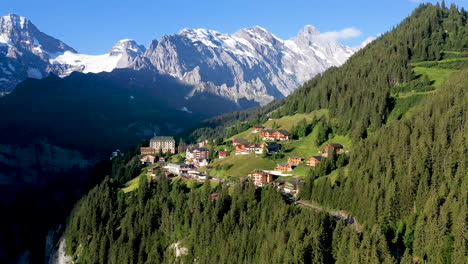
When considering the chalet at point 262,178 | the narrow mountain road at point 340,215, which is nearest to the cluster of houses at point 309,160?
the chalet at point 262,178

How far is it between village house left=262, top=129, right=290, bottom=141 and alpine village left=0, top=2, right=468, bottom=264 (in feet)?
1.41

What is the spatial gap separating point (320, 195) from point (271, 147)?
177 ft

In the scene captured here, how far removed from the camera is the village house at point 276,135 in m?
173

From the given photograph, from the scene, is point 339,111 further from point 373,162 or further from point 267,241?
point 267,241

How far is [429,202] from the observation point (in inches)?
3317

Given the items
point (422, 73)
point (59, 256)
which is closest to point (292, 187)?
point (59, 256)

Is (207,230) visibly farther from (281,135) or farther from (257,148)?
(281,135)

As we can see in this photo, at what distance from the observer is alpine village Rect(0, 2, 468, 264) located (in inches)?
3265

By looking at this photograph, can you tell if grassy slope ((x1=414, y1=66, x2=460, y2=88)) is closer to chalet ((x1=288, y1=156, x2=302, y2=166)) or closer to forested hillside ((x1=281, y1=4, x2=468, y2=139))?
forested hillside ((x1=281, y1=4, x2=468, y2=139))

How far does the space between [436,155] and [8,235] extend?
17168 centimetres

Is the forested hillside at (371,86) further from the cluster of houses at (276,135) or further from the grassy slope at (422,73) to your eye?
the cluster of houses at (276,135)

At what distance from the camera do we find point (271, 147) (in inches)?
6284

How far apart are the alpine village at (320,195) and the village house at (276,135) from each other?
43 cm

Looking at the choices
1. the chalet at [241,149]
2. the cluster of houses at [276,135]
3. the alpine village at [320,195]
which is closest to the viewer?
the alpine village at [320,195]
